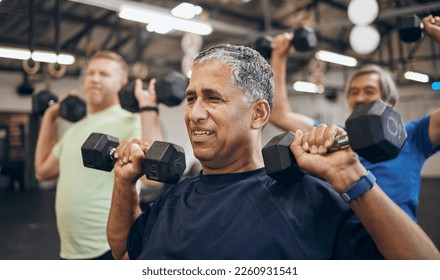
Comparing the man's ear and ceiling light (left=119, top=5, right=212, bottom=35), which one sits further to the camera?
ceiling light (left=119, top=5, right=212, bottom=35)

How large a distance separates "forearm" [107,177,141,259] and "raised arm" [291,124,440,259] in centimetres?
53

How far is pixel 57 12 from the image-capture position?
285cm

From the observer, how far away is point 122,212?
1029 mm

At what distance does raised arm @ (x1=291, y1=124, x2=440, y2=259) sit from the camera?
659 mm

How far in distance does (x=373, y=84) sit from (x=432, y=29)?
0.35 meters

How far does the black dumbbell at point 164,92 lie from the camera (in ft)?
4.79

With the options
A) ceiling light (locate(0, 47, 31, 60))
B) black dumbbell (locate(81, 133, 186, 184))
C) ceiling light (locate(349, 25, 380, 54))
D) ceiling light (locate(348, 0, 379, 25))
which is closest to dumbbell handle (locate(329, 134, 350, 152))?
black dumbbell (locate(81, 133, 186, 184))

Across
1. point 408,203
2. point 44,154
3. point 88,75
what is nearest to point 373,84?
point 408,203

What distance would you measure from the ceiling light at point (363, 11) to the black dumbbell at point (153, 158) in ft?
6.91

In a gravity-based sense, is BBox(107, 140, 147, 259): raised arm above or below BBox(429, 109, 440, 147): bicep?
below

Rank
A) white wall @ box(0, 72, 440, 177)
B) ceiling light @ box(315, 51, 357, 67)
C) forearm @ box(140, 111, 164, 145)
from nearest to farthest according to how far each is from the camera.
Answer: forearm @ box(140, 111, 164, 145)
ceiling light @ box(315, 51, 357, 67)
white wall @ box(0, 72, 440, 177)

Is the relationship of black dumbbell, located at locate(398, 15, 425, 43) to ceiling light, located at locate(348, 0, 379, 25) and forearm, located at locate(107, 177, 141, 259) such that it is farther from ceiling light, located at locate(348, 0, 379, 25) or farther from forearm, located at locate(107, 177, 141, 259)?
ceiling light, located at locate(348, 0, 379, 25)

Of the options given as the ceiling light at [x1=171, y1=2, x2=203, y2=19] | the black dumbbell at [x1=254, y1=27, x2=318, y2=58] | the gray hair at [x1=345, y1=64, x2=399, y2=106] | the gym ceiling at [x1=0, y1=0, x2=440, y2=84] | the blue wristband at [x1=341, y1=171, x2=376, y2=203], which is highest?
the gym ceiling at [x1=0, y1=0, x2=440, y2=84]

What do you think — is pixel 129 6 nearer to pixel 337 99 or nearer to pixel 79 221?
pixel 79 221
